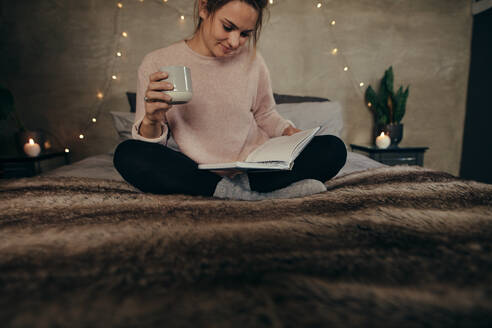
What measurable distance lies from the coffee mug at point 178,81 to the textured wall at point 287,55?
1.53 meters

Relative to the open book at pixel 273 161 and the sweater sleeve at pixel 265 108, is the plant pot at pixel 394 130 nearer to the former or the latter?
the sweater sleeve at pixel 265 108

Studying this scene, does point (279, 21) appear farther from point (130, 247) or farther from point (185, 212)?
point (130, 247)

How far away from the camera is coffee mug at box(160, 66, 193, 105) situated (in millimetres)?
661

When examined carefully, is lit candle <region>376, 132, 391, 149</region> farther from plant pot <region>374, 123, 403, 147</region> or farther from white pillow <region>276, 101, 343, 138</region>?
white pillow <region>276, 101, 343, 138</region>

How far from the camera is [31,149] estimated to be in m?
1.61

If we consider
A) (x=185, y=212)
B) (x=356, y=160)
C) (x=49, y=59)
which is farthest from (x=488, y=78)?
(x=49, y=59)

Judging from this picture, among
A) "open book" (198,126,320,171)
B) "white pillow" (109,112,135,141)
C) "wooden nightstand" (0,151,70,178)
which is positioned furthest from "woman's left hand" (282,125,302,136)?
"wooden nightstand" (0,151,70,178)

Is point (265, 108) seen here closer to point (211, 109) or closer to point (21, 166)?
point (211, 109)

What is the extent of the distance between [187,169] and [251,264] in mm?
509

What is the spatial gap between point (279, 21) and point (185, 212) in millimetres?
1972

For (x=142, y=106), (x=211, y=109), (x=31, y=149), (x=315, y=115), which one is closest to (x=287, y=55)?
(x=315, y=115)

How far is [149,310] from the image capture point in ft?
0.80

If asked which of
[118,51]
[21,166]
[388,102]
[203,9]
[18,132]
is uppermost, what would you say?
[118,51]

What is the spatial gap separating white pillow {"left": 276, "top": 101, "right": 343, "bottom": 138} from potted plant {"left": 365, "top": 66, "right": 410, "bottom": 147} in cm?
58
